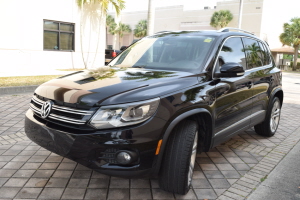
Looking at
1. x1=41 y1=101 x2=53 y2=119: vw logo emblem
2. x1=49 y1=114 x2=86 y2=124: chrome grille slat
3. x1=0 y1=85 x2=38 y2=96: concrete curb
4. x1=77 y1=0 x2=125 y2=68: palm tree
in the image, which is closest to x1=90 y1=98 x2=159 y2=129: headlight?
x1=49 y1=114 x2=86 y2=124: chrome grille slat

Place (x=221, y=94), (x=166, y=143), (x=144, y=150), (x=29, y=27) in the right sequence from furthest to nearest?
1. (x=29, y=27)
2. (x=221, y=94)
3. (x=166, y=143)
4. (x=144, y=150)

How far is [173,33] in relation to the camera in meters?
4.12

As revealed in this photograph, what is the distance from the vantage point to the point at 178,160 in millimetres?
2680

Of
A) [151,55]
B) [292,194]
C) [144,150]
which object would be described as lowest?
[292,194]

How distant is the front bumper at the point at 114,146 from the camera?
Answer: 94.8 inches

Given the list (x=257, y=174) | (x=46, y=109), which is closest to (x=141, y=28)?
(x=257, y=174)

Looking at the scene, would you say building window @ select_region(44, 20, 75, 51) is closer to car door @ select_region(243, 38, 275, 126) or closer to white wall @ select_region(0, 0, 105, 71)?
white wall @ select_region(0, 0, 105, 71)

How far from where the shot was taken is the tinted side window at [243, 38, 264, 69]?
165 inches

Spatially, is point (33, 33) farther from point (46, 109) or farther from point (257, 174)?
point (257, 174)

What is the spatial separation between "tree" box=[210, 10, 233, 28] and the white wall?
29912mm

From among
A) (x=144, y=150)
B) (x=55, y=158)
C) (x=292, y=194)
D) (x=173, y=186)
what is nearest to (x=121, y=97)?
(x=144, y=150)

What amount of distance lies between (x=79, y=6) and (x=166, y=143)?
1484cm

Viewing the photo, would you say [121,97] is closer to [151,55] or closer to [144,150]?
[144,150]

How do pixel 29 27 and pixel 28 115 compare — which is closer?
pixel 28 115
